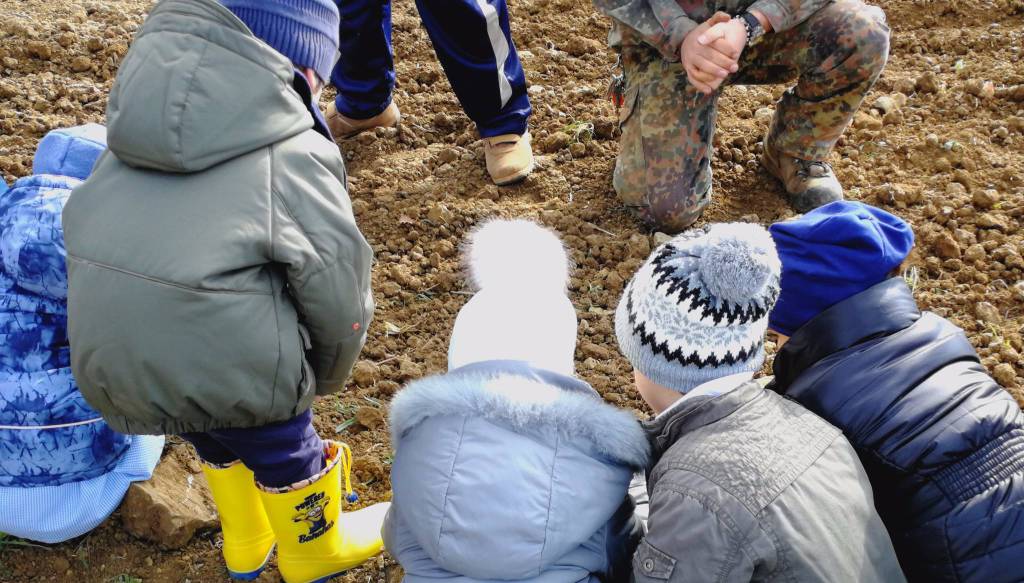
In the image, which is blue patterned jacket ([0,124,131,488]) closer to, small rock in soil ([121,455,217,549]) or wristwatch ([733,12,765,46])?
small rock in soil ([121,455,217,549])

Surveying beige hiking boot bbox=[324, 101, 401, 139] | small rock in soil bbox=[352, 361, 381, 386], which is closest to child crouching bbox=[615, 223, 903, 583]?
small rock in soil bbox=[352, 361, 381, 386]

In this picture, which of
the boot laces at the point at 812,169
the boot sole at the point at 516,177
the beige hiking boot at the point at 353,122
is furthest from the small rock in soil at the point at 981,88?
the beige hiking boot at the point at 353,122

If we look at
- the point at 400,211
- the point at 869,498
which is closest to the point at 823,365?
the point at 869,498

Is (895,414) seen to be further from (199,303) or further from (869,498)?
(199,303)

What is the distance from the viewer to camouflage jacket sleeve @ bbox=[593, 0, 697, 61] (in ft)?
8.24

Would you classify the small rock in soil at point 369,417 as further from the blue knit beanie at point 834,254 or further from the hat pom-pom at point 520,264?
the blue knit beanie at point 834,254

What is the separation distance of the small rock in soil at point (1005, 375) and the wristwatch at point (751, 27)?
1170 millimetres

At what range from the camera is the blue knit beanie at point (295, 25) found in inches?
61.0

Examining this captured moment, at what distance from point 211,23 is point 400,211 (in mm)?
1512

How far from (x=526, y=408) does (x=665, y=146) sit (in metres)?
1.66

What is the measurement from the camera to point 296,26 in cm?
158

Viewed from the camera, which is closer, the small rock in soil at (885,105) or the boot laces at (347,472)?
the boot laces at (347,472)

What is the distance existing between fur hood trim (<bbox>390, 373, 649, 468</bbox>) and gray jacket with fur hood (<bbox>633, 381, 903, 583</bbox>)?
0.08m

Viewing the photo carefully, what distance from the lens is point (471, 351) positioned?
4.53 ft
